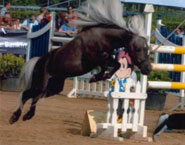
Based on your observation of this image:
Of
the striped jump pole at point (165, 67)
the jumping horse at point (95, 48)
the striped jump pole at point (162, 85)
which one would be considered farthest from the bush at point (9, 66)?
the jumping horse at point (95, 48)

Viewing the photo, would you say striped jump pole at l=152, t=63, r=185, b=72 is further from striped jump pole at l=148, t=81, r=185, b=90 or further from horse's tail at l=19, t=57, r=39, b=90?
horse's tail at l=19, t=57, r=39, b=90

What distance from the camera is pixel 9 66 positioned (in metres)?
15.5

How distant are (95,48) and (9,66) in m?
9.41

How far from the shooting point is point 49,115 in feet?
38.4

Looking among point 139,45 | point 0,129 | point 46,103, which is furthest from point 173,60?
point 139,45

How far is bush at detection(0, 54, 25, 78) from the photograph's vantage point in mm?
15438

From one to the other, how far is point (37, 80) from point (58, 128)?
150 inches

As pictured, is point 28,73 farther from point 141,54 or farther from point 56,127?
point 56,127

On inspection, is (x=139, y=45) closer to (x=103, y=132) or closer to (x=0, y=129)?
(x=103, y=132)

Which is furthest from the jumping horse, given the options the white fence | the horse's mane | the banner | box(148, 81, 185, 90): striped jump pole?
the banner

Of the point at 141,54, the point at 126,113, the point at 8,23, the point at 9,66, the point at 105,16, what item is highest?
the point at 105,16

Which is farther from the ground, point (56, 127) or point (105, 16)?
point (105, 16)

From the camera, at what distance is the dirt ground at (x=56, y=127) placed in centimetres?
912

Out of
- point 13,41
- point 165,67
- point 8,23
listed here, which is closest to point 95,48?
point 165,67
